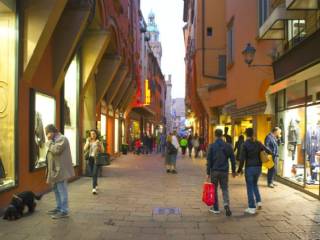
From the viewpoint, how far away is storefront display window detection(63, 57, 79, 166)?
1584 centimetres

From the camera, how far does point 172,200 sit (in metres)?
11.5

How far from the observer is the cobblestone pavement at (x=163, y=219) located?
773 centimetres

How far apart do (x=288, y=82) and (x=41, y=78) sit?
644 cm

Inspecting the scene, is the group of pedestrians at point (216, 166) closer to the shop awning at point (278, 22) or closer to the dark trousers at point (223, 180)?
the dark trousers at point (223, 180)

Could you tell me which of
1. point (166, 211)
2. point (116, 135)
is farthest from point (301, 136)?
point (116, 135)

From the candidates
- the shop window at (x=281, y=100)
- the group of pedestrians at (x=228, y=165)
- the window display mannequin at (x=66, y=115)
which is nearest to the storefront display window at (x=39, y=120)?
the window display mannequin at (x=66, y=115)

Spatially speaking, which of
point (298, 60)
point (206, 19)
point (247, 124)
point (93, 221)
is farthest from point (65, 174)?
point (206, 19)

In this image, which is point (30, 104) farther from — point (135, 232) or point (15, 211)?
point (135, 232)

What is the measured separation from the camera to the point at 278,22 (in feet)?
45.6

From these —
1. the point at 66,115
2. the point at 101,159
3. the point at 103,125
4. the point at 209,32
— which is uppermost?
the point at 209,32

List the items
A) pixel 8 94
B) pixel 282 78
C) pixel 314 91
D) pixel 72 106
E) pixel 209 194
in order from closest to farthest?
pixel 209 194, pixel 8 94, pixel 314 91, pixel 282 78, pixel 72 106

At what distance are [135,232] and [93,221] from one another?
1147mm

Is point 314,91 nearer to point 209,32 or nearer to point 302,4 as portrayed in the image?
point 302,4

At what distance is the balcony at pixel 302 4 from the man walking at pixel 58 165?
6.10 m
